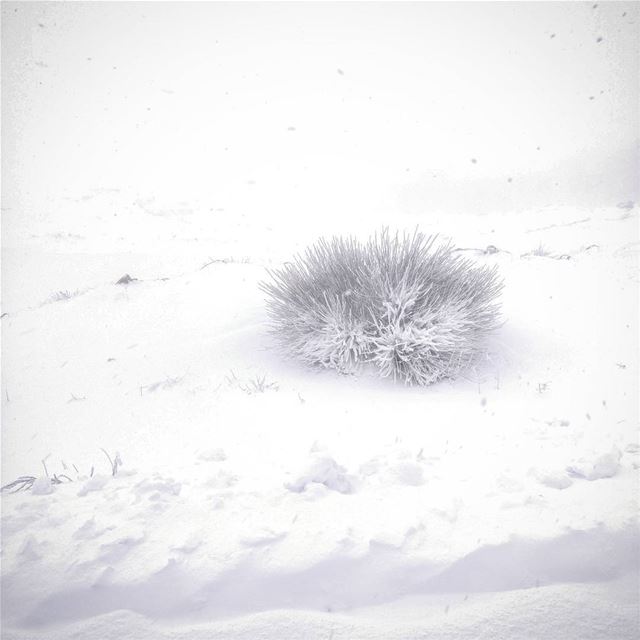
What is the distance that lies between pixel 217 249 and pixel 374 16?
130 m

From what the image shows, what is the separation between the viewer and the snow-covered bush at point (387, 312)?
9.11 feet

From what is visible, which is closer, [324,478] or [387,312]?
[324,478]

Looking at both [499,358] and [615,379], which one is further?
[499,358]

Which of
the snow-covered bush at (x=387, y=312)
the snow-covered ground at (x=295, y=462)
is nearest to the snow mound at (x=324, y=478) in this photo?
the snow-covered ground at (x=295, y=462)

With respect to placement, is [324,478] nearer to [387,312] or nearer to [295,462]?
[295,462]

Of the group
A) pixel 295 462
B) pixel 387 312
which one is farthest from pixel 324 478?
pixel 387 312

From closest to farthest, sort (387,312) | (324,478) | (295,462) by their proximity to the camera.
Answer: (324,478), (295,462), (387,312)

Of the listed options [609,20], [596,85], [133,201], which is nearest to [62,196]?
[133,201]

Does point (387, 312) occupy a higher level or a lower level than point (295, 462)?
higher

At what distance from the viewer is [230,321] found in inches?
141

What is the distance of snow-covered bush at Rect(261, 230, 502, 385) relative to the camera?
9.11ft

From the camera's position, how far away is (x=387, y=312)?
9.01 ft

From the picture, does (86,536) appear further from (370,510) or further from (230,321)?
(230,321)

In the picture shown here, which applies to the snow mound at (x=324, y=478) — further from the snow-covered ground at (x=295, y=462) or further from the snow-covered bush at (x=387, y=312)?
the snow-covered bush at (x=387, y=312)
